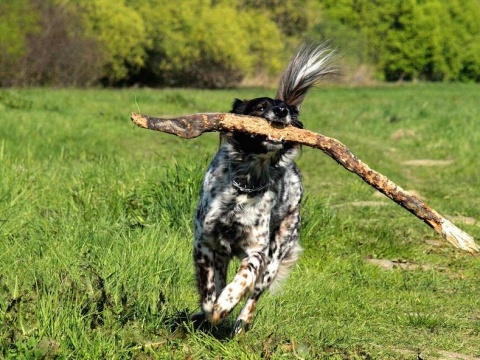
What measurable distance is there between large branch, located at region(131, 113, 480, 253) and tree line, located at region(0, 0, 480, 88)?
59.5 feet

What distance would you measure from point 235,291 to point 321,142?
110 cm

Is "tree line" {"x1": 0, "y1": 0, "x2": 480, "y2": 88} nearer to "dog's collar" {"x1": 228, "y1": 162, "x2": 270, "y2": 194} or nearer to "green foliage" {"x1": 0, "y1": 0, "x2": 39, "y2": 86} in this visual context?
"green foliage" {"x1": 0, "y1": 0, "x2": 39, "y2": 86}

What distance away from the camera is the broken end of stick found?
543 centimetres

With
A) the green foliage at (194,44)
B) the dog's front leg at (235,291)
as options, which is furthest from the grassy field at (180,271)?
the green foliage at (194,44)

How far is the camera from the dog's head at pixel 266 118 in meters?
5.77

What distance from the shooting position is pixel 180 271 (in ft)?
21.5

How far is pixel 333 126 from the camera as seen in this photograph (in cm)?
2380

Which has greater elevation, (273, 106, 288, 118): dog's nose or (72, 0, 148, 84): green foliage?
(273, 106, 288, 118): dog's nose

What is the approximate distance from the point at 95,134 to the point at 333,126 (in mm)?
8802

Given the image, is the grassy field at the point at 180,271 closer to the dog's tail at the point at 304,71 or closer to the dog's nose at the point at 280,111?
the dog's nose at the point at 280,111

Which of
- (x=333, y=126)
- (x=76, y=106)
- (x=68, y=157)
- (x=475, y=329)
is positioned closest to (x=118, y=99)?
(x=76, y=106)

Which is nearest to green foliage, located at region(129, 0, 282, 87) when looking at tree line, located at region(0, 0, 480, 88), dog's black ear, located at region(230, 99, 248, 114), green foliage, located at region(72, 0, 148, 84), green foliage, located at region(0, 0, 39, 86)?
tree line, located at region(0, 0, 480, 88)

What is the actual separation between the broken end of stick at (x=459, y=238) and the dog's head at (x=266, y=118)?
1090 millimetres

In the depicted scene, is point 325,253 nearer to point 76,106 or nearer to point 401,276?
point 401,276
